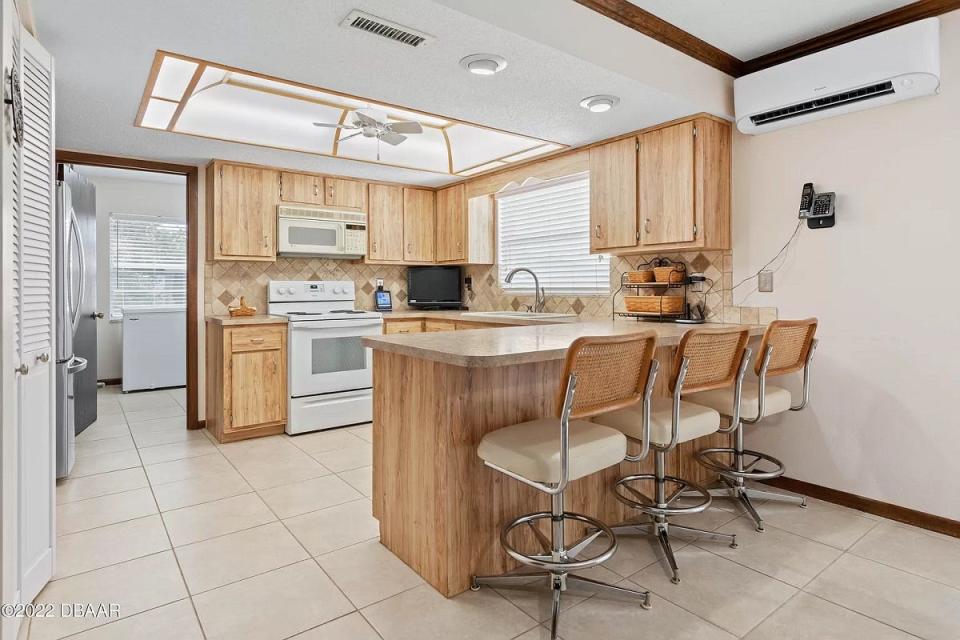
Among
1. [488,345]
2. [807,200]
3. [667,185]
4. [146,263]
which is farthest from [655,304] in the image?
[146,263]

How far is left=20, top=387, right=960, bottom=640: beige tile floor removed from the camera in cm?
184

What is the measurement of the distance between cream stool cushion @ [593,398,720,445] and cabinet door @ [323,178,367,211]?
11.4ft

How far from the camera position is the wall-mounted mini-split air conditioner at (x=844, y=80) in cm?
246

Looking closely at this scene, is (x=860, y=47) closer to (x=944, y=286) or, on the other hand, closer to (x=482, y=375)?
(x=944, y=286)

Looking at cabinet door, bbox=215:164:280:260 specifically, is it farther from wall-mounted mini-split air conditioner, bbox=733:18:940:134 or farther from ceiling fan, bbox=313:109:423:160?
wall-mounted mini-split air conditioner, bbox=733:18:940:134

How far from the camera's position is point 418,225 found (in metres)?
5.46

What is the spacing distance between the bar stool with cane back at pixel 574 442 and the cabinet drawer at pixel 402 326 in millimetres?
3003

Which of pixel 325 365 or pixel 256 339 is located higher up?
pixel 256 339

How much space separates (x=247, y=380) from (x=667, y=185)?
3.30 meters

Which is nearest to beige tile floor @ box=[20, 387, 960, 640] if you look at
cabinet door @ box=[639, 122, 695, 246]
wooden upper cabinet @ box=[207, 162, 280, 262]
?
cabinet door @ box=[639, 122, 695, 246]

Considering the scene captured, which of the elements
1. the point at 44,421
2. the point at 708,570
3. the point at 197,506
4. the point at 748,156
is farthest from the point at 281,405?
the point at 748,156

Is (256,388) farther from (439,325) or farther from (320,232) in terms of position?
(439,325)

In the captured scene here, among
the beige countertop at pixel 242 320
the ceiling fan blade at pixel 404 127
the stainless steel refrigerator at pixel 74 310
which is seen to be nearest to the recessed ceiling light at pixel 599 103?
the ceiling fan blade at pixel 404 127

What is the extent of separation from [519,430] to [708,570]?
103 cm
